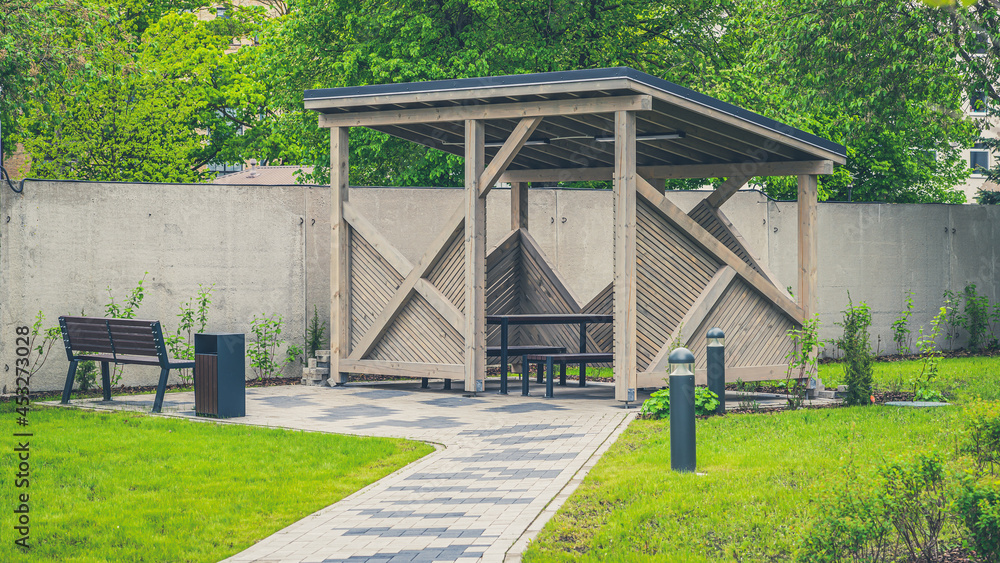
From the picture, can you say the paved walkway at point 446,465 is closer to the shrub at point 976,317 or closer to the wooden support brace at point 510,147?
the wooden support brace at point 510,147

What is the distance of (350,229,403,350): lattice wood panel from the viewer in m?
13.1

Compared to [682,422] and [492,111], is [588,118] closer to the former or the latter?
[492,111]

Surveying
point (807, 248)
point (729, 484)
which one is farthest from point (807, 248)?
point (729, 484)

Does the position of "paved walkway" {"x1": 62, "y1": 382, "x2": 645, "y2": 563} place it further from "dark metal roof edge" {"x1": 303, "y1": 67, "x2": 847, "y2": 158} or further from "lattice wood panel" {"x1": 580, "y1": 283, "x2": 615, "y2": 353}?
"dark metal roof edge" {"x1": 303, "y1": 67, "x2": 847, "y2": 158}

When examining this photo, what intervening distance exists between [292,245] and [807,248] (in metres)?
6.72

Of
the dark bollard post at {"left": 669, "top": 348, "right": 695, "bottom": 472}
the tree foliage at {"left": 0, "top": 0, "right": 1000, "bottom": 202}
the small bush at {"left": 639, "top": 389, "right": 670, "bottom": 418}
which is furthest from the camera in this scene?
the tree foliage at {"left": 0, "top": 0, "right": 1000, "bottom": 202}

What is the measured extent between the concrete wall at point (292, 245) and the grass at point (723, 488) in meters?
6.58

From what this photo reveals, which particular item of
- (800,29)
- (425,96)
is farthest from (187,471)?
(800,29)

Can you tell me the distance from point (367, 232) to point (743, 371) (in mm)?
4747

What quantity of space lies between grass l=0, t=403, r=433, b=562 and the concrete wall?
3280mm

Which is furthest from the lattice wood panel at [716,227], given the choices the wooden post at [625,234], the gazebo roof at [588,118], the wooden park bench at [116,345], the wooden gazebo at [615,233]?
the wooden park bench at [116,345]

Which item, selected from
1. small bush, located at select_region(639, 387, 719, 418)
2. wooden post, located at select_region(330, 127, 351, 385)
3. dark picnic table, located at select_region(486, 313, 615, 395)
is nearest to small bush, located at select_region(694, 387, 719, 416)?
small bush, located at select_region(639, 387, 719, 418)

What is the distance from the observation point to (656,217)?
38.5 ft

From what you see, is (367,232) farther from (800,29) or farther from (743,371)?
(800,29)
